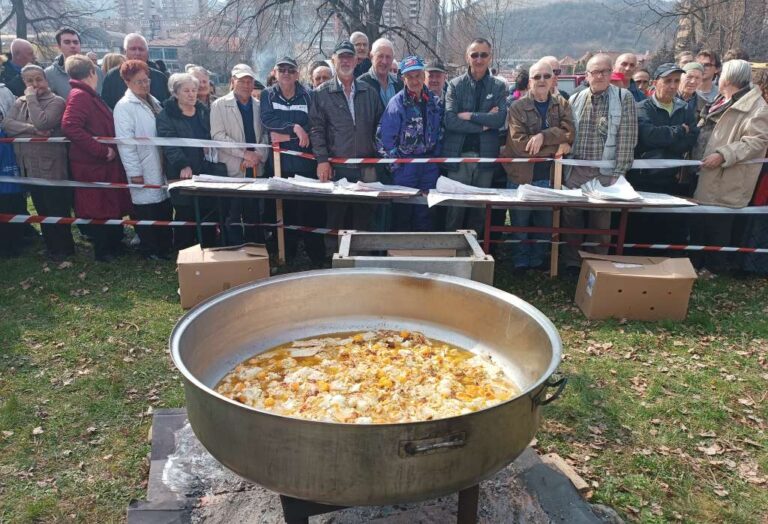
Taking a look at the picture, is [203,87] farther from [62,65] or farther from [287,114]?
[62,65]

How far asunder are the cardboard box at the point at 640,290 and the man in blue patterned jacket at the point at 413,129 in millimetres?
2157

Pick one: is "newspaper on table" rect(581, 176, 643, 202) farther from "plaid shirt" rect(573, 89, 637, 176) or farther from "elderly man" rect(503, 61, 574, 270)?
"elderly man" rect(503, 61, 574, 270)

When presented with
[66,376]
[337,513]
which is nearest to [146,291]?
[66,376]

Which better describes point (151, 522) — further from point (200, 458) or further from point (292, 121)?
point (292, 121)

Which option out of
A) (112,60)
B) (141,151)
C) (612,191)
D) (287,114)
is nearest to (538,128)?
(612,191)

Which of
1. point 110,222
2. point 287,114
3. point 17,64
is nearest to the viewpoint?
point 287,114

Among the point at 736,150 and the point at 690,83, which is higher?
the point at 690,83

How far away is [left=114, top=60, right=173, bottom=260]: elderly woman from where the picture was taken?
6.36m

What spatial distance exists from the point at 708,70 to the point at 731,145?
7.65 ft

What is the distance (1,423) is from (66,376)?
2.18ft

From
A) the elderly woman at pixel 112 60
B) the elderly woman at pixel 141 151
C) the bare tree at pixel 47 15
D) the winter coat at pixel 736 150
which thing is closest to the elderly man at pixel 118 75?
the elderly woman at pixel 112 60

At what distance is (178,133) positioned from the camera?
6.47 m

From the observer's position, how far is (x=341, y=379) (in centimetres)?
272

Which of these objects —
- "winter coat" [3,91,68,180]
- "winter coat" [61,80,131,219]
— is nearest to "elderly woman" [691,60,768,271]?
"winter coat" [61,80,131,219]
